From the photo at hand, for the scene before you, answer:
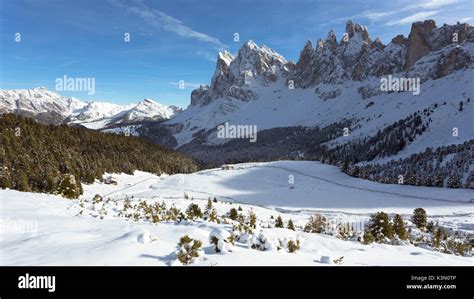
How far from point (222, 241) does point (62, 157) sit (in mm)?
71904

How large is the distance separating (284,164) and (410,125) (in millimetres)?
91953

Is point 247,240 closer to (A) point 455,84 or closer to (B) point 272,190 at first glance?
(B) point 272,190

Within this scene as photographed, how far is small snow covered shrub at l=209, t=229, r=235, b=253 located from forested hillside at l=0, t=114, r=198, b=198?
80.0ft

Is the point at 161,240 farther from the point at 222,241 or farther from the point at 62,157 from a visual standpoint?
the point at 62,157

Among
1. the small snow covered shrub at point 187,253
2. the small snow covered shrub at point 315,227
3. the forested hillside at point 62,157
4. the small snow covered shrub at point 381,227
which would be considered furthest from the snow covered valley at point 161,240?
the forested hillside at point 62,157

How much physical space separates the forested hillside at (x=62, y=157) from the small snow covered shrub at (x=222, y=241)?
2439 cm

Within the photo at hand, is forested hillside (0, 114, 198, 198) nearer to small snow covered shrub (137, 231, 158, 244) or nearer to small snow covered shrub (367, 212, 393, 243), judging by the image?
small snow covered shrub (137, 231, 158, 244)

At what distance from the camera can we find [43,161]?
6203 centimetres

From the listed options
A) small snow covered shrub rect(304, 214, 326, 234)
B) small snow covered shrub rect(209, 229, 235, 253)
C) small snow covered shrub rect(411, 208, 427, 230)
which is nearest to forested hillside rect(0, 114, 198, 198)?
small snow covered shrub rect(304, 214, 326, 234)

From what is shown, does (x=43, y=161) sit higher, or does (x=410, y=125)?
(x=410, y=125)

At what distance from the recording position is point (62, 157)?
69.6 meters

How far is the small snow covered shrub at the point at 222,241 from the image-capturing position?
10039 millimetres
